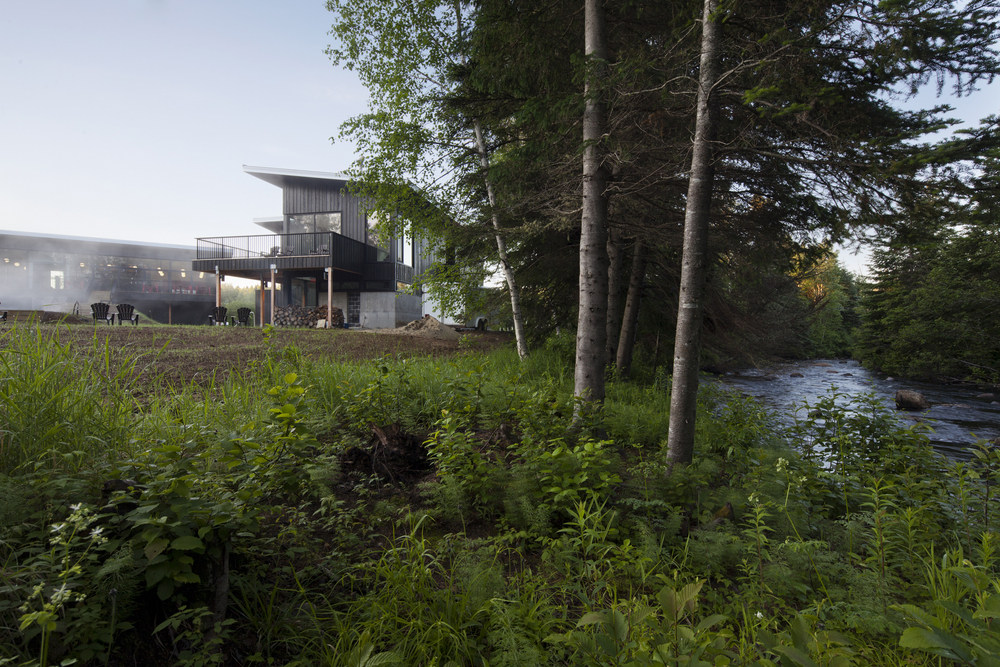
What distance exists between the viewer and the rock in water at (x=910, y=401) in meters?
11.4

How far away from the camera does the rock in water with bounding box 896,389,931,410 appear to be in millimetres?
11430

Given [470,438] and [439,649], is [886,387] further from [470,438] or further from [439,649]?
[439,649]

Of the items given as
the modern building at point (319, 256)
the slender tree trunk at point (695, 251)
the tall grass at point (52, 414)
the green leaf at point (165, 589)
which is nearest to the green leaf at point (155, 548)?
the green leaf at point (165, 589)

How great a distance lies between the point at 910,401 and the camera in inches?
455

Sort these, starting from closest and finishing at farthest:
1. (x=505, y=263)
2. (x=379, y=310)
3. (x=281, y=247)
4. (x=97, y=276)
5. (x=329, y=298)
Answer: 1. (x=505, y=263)
2. (x=329, y=298)
3. (x=281, y=247)
4. (x=379, y=310)
5. (x=97, y=276)

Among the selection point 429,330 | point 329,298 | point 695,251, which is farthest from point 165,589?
point 329,298

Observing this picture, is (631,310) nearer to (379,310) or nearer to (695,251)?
(695,251)

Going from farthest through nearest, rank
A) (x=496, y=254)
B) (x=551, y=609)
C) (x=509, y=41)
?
(x=496, y=254) → (x=509, y=41) → (x=551, y=609)

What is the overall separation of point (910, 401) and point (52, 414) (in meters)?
16.7

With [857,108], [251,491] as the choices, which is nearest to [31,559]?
[251,491]

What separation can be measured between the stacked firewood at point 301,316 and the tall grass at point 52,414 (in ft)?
63.7

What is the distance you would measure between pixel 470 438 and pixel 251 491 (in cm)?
162

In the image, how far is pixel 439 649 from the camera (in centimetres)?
173

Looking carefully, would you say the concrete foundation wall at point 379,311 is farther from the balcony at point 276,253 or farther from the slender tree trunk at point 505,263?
the slender tree trunk at point 505,263
